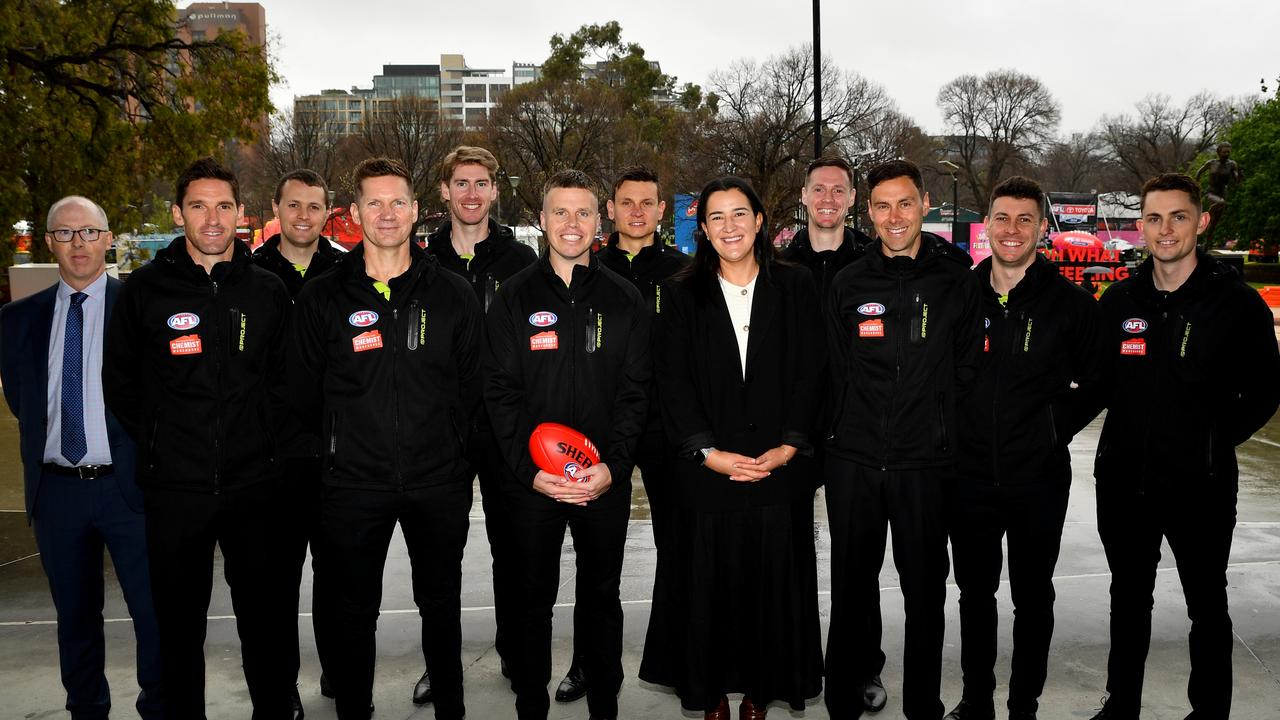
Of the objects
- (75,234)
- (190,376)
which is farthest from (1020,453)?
(75,234)

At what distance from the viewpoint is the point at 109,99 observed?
15.2 meters

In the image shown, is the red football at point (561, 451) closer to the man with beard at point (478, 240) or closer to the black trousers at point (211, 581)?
the man with beard at point (478, 240)

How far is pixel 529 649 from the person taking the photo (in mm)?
4133

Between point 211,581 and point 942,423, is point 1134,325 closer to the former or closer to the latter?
point 942,423

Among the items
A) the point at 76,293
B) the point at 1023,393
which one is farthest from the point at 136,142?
the point at 1023,393

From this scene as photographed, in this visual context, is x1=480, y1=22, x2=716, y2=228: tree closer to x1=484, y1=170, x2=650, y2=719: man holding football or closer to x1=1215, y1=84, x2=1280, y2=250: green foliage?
x1=1215, y1=84, x2=1280, y2=250: green foliage

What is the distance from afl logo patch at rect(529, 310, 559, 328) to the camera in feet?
13.7

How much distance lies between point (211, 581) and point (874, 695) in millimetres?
2970

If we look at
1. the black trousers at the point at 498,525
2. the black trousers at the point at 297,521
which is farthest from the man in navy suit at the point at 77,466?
the black trousers at the point at 498,525

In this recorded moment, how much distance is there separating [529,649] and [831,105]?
4693 centimetres

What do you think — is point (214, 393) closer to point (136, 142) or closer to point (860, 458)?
point (860, 458)

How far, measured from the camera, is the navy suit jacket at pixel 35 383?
415cm

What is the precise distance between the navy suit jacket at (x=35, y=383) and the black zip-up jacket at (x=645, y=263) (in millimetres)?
2414

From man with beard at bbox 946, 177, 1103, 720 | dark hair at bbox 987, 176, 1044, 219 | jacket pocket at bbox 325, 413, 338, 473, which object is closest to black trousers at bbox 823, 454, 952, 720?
man with beard at bbox 946, 177, 1103, 720
